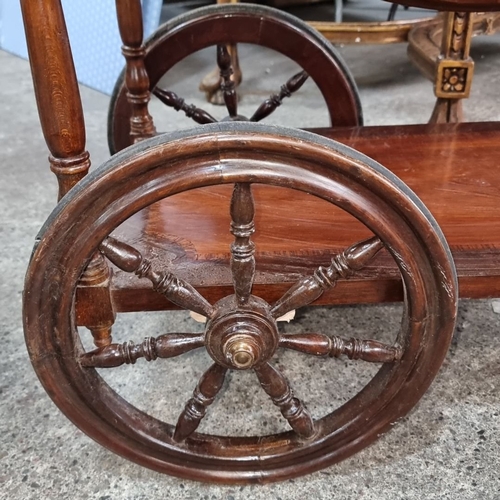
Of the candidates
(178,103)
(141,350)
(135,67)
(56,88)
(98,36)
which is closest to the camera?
(56,88)

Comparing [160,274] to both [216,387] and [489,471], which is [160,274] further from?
[489,471]

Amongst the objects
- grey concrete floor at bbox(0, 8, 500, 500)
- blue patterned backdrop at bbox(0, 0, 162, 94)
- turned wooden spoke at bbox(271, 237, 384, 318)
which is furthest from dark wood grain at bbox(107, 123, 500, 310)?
blue patterned backdrop at bbox(0, 0, 162, 94)

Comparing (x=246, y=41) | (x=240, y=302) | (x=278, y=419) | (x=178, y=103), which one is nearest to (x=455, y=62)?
(x=246, y=41)

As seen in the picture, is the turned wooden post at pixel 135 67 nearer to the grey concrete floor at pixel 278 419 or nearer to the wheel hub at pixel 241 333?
the grey concrete floor at pixel 278 419

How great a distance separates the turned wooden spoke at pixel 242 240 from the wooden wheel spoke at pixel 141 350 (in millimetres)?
105

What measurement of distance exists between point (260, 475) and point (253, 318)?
0.29 meters

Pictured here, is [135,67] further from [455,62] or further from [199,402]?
[455,62]

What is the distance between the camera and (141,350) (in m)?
0.86

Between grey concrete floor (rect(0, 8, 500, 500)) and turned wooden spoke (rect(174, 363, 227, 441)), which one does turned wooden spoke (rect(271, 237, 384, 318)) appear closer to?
turned wooden spoke (rect(174, 363, 227, 441))

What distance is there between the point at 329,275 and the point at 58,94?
0.40 metres

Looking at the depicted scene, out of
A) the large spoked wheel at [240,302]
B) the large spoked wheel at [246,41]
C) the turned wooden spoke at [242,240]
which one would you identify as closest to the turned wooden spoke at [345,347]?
the large spoked wheel at [240,302]

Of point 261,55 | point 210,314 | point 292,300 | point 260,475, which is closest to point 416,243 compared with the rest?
point 292,300

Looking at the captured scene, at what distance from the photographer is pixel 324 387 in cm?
122

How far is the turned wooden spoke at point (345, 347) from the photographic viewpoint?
0.85m
